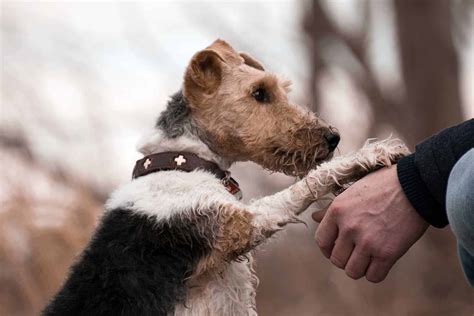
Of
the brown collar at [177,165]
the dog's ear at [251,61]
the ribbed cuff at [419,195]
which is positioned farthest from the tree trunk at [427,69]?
the ribbed cuff at [419,195]

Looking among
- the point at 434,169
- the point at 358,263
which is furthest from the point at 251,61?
the point at 434,169

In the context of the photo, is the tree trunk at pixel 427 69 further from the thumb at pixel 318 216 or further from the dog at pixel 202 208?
Result: the thumb at pixel 318 216

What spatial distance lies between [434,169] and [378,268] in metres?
0.40

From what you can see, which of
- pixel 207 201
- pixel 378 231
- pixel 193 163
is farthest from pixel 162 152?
pixel 378 231

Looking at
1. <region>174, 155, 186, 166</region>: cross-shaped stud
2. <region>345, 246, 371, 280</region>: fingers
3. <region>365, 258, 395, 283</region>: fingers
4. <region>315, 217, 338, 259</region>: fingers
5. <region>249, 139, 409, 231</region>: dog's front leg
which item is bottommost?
<region>365, 258, 395, 283</region>: fingers

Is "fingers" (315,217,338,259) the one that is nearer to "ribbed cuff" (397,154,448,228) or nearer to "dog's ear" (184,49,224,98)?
"ribbed cuff" (397,154,448,228)

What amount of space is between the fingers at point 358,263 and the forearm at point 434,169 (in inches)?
9.1

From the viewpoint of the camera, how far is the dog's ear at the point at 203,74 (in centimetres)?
364

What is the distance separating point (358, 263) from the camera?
2545 mm

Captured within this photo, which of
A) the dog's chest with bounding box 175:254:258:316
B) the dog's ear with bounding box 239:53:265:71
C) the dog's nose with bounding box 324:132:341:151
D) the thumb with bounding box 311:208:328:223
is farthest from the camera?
the dog's ear with bounding box 239:53:265:71

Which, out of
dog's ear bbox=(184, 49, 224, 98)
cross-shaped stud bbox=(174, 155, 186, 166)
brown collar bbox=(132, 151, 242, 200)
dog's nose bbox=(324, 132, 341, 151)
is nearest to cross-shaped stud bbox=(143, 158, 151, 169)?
brown collar bbox=(132, 151, 242, 200)

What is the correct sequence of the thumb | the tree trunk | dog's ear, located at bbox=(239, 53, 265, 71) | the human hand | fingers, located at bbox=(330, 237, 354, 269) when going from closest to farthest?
the human hand < fingers, located at bbox=(330, 237, 354, 269) < the thumb < dog's ear, located at bbox=(239, 53, 265, 71) < the tree trunk

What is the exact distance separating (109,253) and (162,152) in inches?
20.4

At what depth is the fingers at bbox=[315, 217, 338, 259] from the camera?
2584 millimetres
